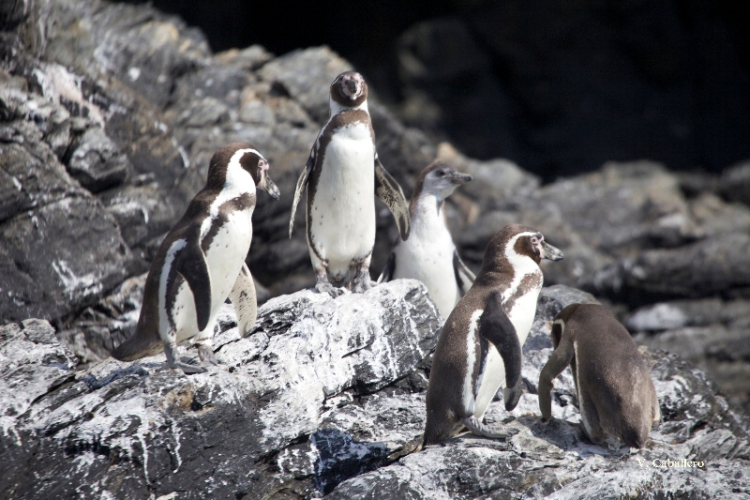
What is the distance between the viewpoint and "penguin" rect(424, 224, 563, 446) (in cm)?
397

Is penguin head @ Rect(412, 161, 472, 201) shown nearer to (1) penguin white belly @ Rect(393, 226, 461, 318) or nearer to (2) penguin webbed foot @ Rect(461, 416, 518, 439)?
(1) penguin white belly @ Rect(393, 226, 461, 318)

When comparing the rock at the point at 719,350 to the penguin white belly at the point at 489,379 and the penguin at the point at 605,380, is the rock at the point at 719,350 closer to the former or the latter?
the penguin at the point at 605,380

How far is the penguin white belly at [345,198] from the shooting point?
5164 mm

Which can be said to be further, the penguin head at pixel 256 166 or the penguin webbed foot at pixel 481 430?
the penguin head at pixel 256 166

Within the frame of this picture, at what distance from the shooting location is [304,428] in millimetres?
4039

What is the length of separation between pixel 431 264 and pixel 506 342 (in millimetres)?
2122

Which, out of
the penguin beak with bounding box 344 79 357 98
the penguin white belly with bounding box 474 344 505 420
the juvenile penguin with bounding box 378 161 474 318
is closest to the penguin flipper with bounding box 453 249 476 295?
the juvenile penguin with bounding box 378 161 474 318


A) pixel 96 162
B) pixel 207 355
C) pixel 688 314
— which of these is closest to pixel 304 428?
pixel 207 355

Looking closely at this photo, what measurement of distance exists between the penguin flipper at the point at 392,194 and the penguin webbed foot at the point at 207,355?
1.97 metres

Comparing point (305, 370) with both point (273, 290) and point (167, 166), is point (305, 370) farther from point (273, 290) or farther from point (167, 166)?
point (273, 290)

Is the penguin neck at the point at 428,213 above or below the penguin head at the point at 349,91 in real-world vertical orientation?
below

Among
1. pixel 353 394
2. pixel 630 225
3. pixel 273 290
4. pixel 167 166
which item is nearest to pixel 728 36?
pixel 630 225

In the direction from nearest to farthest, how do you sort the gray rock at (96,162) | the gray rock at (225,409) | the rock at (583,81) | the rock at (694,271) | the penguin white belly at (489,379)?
the gray rock at (225,409) → the penguin white belly at (489,379) → the gray rock at (96,162) → the rock at (694,271) → the rock at (583,81)

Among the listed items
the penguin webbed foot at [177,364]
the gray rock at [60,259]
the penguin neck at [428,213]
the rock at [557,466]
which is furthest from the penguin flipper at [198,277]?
the penguin neck at [428,213]
